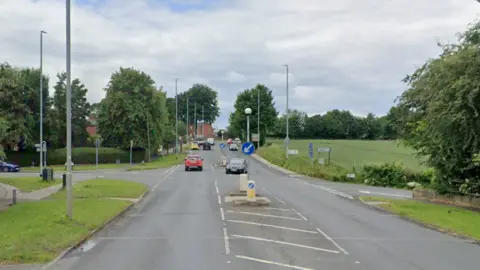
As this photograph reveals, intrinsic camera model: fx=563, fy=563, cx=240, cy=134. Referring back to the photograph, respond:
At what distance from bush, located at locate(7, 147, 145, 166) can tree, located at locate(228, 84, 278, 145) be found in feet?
92.2

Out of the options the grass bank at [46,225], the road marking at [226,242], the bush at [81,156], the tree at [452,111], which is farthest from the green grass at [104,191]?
the bush at [81,156]

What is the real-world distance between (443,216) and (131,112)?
59.1 m

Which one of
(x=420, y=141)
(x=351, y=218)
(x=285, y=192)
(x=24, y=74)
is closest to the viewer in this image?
(x=351, y=218)

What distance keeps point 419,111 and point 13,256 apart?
73.1 ft

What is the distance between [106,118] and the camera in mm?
76938

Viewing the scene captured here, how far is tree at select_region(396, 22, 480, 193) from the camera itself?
23281 millimetres

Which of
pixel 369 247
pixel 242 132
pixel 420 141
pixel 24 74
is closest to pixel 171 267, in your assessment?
pixel 369 247

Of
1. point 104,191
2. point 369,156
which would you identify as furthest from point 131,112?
point 104,191

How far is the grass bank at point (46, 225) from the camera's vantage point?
12.1 m

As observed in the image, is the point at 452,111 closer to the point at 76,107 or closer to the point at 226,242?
the point at 226,242

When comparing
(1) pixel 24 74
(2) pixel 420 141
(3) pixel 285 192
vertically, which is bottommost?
(3) pixel 285 192

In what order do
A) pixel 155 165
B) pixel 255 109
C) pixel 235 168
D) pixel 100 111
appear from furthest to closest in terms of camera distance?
1. pixel 255 109
2. pixel 100 111
3. pixel 155 165
4. pixel 235 168

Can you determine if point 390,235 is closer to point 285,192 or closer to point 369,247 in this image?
point 369,247

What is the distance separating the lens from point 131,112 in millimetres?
75000
